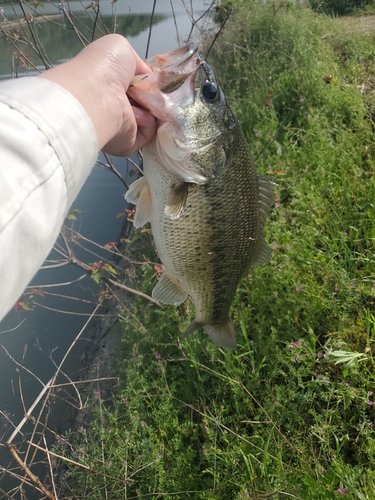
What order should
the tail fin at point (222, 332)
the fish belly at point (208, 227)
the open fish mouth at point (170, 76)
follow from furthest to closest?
the tail fin at point (222, 332), the fish belly at point (208, 227), the open fish mouth at point (170, 76)

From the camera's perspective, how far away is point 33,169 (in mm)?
848

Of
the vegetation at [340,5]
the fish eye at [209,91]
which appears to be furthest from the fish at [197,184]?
the vegetation at [340,5]

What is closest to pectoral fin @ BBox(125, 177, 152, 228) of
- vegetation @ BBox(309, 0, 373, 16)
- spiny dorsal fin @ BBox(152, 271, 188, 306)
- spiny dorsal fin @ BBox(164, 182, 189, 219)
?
spiny dorsal fin @ BBox(164, 182, 189, 219)

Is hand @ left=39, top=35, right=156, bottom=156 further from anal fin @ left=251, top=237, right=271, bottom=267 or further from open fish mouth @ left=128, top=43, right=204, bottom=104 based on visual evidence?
anal fin @ left=251, top=237, right=271, bottom=267

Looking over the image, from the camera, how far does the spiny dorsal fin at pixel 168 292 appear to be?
5.73ft

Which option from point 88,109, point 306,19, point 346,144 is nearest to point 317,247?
point 346,144

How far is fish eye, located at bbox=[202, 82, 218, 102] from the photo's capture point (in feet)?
4.64

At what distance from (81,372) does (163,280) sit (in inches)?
94.0

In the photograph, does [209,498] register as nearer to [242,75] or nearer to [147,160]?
Result: [147,160]

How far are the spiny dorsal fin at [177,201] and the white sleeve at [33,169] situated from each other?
0.49 meters

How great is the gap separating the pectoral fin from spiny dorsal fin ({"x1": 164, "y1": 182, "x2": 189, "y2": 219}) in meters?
0.14

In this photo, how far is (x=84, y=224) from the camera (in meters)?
5.51

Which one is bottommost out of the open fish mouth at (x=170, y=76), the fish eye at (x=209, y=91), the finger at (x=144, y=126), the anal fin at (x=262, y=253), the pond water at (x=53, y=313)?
the pond water at (x=53, y=313)

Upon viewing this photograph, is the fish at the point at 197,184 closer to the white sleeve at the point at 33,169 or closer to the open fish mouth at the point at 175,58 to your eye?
the open fish mouth at the point at 175,58
